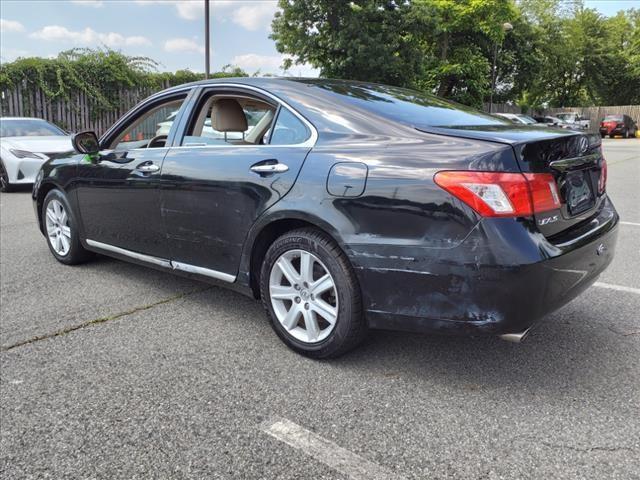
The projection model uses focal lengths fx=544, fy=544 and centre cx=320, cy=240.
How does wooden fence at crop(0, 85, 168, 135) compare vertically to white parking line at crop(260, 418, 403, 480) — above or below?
above

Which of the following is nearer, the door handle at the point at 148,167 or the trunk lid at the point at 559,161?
the trunk lid at the point at 559,161

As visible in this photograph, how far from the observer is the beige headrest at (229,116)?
140 inches

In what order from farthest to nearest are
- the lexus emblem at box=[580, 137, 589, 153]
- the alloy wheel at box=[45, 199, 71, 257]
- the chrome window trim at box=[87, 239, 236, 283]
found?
the alloy wheel at box=[45, 199, 71, 257] → the chrome window trim at box=[87, 239, 236, 283] → the lexus emblem at box=[580, 137, 589, 153]

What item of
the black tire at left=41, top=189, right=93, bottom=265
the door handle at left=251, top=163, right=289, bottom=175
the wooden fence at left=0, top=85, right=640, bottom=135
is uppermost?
the wooden fence at left=0, top=85, right=640, bottom=135

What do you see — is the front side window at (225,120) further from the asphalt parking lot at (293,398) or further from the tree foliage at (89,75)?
the tree foliage at (89,75)

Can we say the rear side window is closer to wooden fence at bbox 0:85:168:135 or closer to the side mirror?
the side mirror

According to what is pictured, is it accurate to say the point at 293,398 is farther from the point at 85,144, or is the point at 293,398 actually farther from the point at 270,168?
the point at 85,144

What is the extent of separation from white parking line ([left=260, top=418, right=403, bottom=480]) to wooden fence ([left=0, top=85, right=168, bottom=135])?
16.6 meters

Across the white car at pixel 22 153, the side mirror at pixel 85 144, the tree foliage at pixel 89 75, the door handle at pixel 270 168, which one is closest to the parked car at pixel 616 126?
the tree foliage at pixel 89 75

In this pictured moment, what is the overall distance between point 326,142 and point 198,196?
0.96 metres

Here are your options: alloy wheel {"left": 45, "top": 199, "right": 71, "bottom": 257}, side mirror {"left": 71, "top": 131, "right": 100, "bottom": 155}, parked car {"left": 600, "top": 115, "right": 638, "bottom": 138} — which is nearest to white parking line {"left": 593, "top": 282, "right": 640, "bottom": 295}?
side mirror {"left": 71, "top": 131, "right": 100, "bottom": 155}

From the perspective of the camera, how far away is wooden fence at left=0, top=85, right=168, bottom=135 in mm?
15883

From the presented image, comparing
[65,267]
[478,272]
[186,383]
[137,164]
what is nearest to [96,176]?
[137,164]

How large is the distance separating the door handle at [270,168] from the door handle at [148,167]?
3.02 ft
